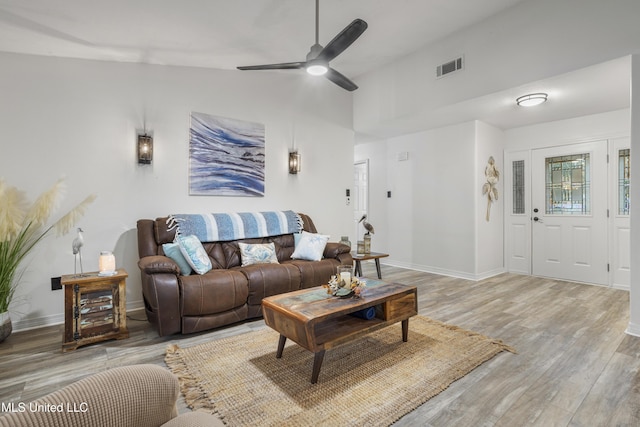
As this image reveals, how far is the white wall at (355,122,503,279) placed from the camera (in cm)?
476

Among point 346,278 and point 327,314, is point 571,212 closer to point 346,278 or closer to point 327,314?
point 346,278

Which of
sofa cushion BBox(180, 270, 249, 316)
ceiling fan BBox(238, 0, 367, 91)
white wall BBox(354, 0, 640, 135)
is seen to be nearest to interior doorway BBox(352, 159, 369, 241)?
white wall BBox(354, 0, 640, 135)

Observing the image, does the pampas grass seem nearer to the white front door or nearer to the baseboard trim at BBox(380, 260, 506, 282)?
the baseboard trim at BBox(380, 260, 506, 282)

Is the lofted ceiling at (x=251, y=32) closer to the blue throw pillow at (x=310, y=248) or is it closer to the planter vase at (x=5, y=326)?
the blue throw pillow at (x=310, y=248)

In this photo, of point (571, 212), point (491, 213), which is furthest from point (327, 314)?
point (571, 212)

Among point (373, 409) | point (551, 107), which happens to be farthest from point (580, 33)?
point (373, 409)

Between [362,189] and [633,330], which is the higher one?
[362,189]

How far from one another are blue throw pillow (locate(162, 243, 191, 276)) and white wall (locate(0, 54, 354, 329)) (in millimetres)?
634

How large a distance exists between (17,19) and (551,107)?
5588 millimetres

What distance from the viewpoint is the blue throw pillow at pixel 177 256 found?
116 inches

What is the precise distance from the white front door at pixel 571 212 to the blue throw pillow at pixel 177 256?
16.6 feet

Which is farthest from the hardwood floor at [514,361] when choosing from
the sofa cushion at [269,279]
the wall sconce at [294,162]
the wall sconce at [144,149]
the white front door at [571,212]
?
A: the wall sconce at [294,162]

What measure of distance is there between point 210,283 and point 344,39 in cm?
224

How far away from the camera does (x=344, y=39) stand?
7.63ft
